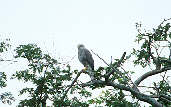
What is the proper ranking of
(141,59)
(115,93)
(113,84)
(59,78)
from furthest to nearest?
(141,59)
(115,93)
(59,78)
(113,84)

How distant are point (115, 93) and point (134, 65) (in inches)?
88.8

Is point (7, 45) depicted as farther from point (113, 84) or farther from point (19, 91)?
point (113, 84)

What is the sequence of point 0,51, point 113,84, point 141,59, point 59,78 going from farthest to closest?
point 0,51 → point 141,59 → point 59,78 → point 113,84

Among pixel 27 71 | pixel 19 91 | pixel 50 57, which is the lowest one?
pixel 19 91

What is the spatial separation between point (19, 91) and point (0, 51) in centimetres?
289

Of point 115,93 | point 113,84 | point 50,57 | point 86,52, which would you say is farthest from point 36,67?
point 113,84

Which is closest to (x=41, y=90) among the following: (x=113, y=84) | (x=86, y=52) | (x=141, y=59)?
(x=113, y=84)

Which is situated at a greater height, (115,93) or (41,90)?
(41,90)

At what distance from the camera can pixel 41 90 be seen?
4.53 metres

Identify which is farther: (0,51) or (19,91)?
(0,51)

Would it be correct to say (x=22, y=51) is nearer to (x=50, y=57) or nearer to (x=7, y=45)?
(x=50, y=57)

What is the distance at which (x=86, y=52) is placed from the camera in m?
8.12

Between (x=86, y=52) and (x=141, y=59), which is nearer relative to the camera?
(x=86, y=52)

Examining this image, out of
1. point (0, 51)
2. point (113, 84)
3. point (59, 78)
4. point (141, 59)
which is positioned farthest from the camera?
point (0, 51)
